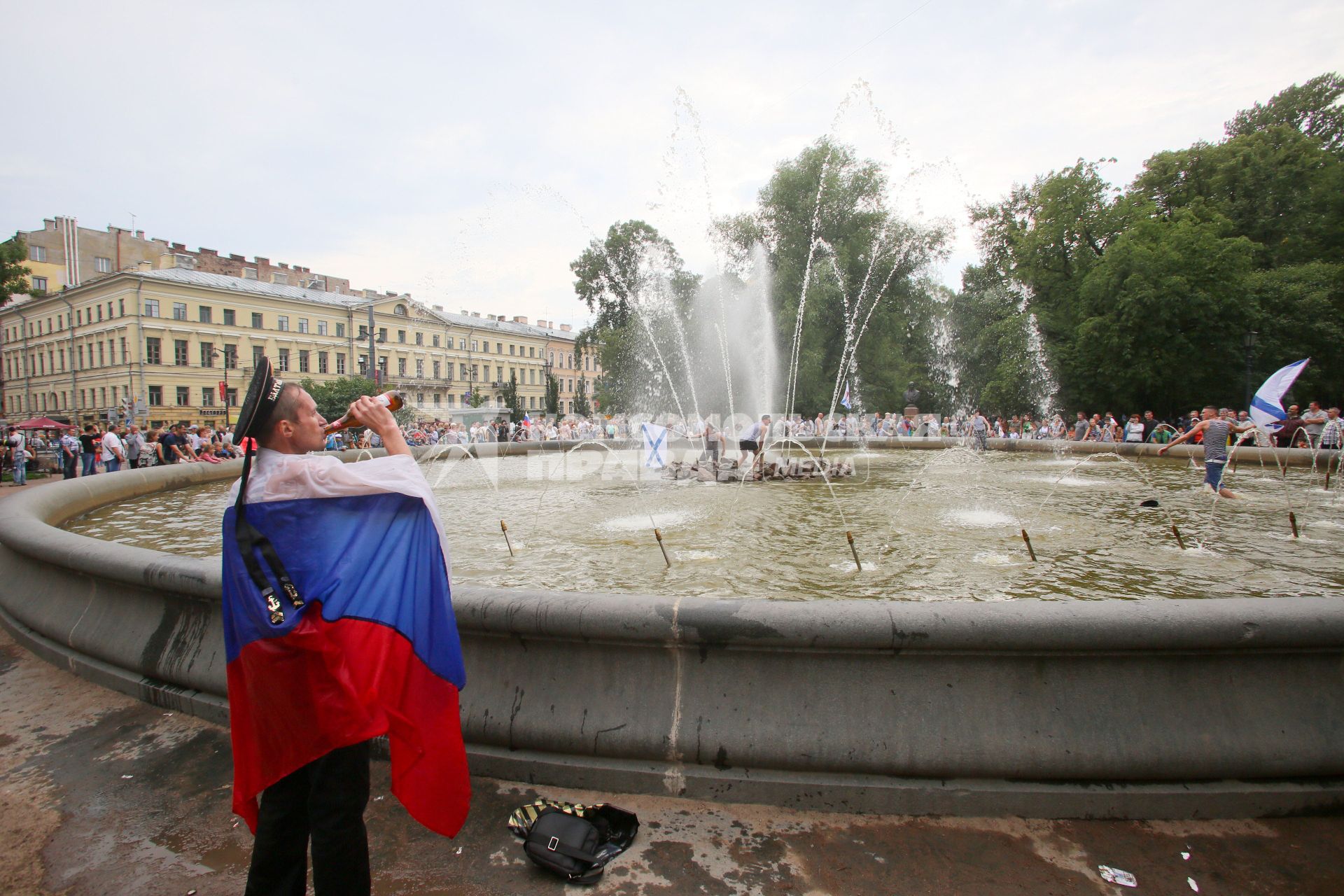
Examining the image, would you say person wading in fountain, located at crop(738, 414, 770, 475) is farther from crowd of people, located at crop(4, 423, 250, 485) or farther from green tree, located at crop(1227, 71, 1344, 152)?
green tree, located at crop(1227, 71, 1344, 152)

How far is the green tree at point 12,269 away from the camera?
93.3ft

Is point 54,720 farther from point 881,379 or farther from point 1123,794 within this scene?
point 881,379

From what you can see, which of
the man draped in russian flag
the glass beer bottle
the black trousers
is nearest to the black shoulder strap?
the man draped in russian flag

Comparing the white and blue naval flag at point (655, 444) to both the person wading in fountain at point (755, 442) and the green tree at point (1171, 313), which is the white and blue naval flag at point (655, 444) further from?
the green tree at point (1171, 313)

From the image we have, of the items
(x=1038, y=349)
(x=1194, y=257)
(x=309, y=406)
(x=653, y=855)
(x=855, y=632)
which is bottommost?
(x=653, y=855)

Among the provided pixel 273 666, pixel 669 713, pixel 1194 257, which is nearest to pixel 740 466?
pixel 669 713

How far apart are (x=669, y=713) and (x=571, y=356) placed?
107243mm

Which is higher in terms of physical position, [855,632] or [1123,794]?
[855,632]

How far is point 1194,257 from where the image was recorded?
29859mm

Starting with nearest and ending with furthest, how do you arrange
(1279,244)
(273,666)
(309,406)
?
(273,666), (309,406), (1279,244)

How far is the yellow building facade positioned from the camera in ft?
219

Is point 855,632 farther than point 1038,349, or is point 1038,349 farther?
point 1038,349

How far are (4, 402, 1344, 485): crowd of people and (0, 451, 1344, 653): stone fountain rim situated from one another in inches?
134

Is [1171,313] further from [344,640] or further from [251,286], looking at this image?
[251,286]
